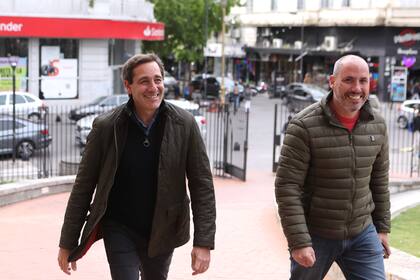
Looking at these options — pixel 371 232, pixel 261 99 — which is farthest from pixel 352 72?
pixel 261 99

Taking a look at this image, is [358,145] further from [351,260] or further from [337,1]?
[337,1]

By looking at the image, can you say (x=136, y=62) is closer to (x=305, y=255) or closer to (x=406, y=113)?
(x=305, y=255)

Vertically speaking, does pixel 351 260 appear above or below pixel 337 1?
below

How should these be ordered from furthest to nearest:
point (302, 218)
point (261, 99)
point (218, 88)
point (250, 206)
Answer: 1. point (261, 99)
2. point (218, 88)
3. point (250, 206)
4. point (302, 218)

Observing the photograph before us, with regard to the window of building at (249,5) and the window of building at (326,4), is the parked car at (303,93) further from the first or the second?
the window of building at (249,5)

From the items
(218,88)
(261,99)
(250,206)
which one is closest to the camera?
(250,206)

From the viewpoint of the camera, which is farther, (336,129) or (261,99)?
(261,99)

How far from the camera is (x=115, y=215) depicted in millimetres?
4496

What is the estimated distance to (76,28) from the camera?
110 feet

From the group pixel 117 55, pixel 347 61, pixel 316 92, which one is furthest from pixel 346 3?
pixel 347 61

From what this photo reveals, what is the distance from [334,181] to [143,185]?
1049 mm

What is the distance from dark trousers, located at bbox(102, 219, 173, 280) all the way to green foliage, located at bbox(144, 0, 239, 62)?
37090mm

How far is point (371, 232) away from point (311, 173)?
51 cm

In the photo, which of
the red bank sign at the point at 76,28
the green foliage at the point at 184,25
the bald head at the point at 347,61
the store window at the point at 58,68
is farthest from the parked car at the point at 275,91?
the bald head at the point at 347,61
